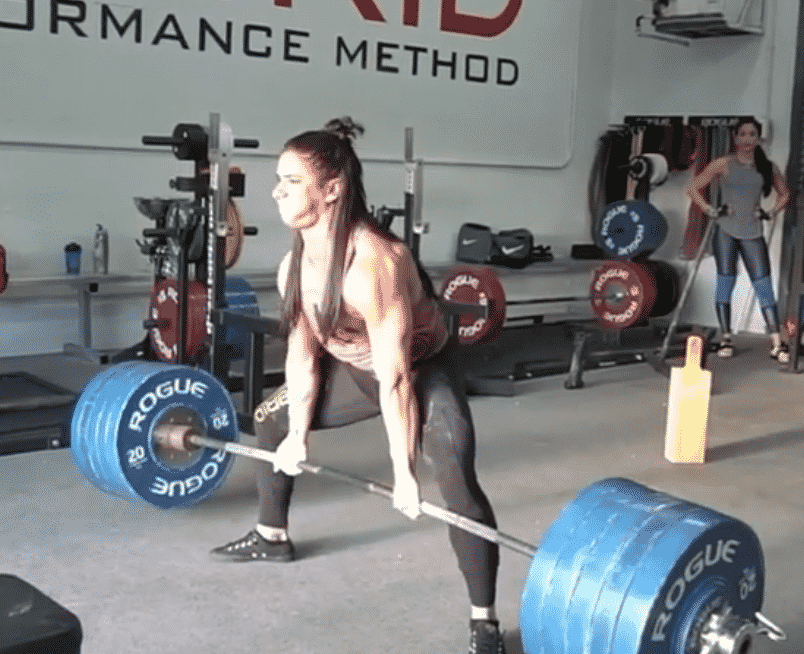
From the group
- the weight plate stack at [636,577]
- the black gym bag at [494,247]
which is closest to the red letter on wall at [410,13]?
the black gym bag at [494,247]

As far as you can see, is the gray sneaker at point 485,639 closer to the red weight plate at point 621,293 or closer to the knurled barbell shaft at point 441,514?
the knurled barbell shaft at point 441,514

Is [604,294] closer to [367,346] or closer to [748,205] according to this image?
[748,205]

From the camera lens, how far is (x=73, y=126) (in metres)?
4.62

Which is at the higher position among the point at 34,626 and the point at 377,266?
the point at 377,266

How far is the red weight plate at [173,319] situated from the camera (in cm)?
387

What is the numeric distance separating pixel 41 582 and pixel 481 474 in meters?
1.39

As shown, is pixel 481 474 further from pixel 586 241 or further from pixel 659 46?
pixel 659 46

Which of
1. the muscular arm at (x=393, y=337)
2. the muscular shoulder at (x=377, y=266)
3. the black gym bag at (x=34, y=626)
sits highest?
the muscular shoulder at (x=377, y=266)

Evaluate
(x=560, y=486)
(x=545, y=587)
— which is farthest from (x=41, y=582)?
(x=560, y=486)

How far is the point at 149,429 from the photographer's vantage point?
2371 mm

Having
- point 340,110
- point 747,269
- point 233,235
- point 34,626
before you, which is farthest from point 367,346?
point 747,269

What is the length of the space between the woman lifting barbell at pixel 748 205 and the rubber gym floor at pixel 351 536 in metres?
1.50

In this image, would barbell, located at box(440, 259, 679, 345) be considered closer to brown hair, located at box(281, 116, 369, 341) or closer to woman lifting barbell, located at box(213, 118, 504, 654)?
woman lifting barbell, located at box(213, 118, 504, 654)

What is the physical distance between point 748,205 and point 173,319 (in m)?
3.03
